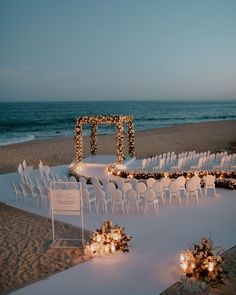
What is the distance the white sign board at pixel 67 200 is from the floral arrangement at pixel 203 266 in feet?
8.90

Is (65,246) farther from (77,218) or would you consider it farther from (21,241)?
(77,218)

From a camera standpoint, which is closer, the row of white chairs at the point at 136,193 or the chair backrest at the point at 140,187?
the row of white chairs at the point at 136,193

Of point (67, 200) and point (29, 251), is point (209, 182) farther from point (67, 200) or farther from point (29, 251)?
point (29, 251)

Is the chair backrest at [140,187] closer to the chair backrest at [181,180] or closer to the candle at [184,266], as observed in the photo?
the chair backrest at [181,180]

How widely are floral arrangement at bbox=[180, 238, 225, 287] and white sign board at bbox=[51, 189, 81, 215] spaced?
8.90 ft

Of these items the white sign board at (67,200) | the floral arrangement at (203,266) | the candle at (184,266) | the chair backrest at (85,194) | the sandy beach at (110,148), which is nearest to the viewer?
the floral arrangement at (203,266)

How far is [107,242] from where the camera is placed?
785cm

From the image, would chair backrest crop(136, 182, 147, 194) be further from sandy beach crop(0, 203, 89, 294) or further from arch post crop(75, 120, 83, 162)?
arch post crop(75, 120, 83, 162)

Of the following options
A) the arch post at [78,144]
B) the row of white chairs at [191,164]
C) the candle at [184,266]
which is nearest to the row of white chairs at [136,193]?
the row of white chairs at [191,164]

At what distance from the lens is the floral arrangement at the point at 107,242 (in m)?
7.79

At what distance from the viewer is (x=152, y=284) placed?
6484 mm

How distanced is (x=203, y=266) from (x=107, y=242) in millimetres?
2261

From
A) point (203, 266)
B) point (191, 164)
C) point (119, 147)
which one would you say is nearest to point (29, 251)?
point (203, 266)

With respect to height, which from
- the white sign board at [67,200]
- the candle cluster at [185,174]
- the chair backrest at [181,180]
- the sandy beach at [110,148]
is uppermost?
the white sign board at [67,200]
